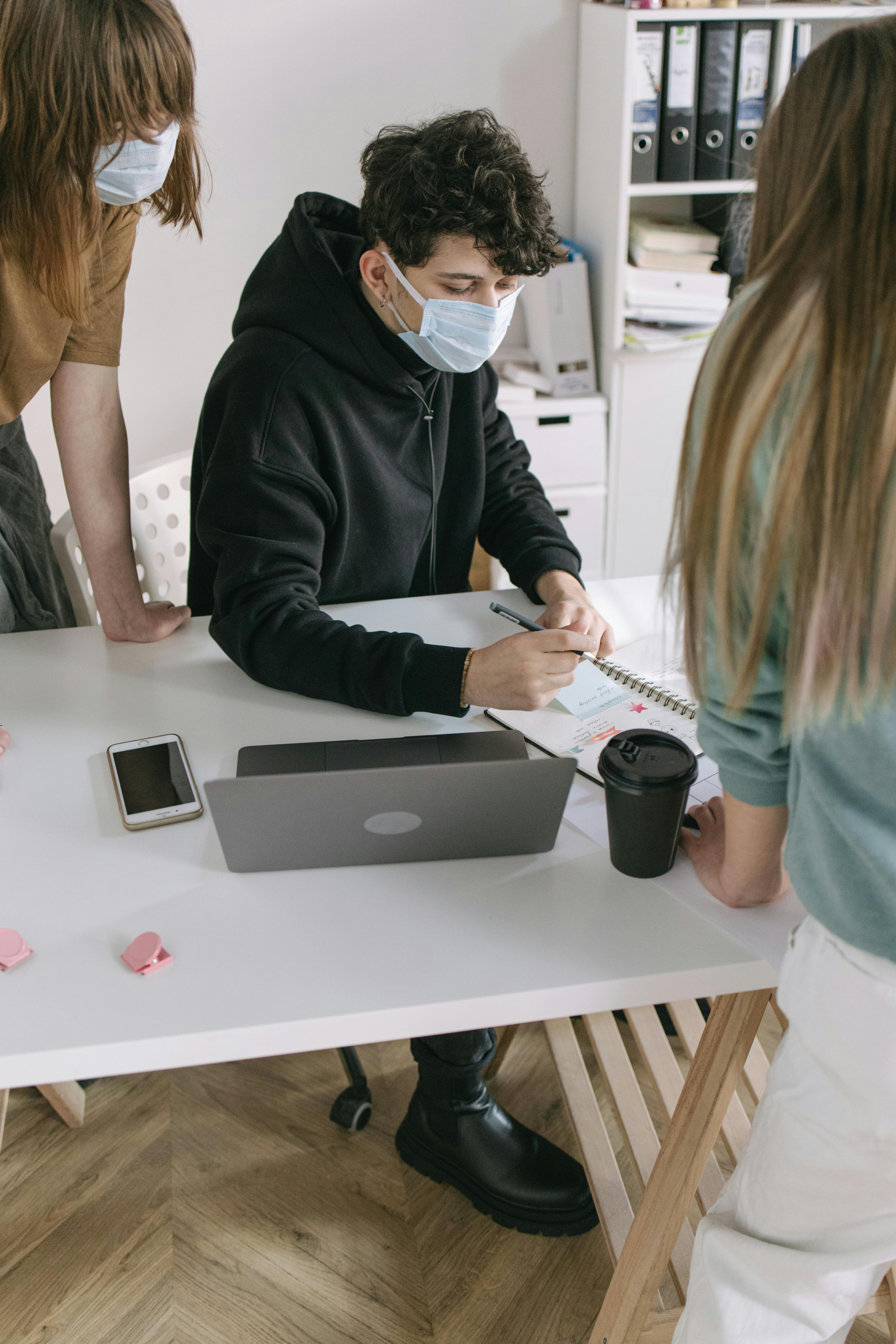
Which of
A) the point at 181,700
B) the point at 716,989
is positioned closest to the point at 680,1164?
the point at 716,989

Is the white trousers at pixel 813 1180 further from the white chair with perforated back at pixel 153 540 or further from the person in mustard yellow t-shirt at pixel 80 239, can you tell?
the white chair with perforated back at pixel 153 540

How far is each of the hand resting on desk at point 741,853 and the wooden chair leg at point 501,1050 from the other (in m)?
0.72

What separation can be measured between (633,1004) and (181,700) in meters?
0.63

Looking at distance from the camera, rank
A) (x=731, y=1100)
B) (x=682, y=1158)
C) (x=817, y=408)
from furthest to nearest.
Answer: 1. (x=731, y=1100)
2. (x=682, y=1158)
3. (x=817, y=408)

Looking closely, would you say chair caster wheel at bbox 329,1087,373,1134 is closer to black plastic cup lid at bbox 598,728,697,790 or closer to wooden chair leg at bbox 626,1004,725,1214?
wooden chair leg at bbox 626,1004,725,1214

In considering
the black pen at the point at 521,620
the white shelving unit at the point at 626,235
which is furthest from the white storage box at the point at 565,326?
the black pen at the point at 521,620

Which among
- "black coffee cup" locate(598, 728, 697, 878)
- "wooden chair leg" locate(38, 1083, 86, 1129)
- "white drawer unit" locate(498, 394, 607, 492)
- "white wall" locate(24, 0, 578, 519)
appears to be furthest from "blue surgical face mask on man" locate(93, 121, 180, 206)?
"white drawer unit" locate(498, 394, 607, 492)

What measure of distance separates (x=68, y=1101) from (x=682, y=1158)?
37.4 inches

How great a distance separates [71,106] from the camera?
39.3 inches

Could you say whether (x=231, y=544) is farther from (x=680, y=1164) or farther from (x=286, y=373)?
(x=680, y=1164)

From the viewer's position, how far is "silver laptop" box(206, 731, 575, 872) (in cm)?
80

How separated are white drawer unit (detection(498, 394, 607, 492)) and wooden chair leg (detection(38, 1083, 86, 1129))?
192cm

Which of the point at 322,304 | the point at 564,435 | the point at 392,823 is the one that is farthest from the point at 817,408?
the point at 564,435

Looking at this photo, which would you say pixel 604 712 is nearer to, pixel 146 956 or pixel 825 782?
pixel 825 782
